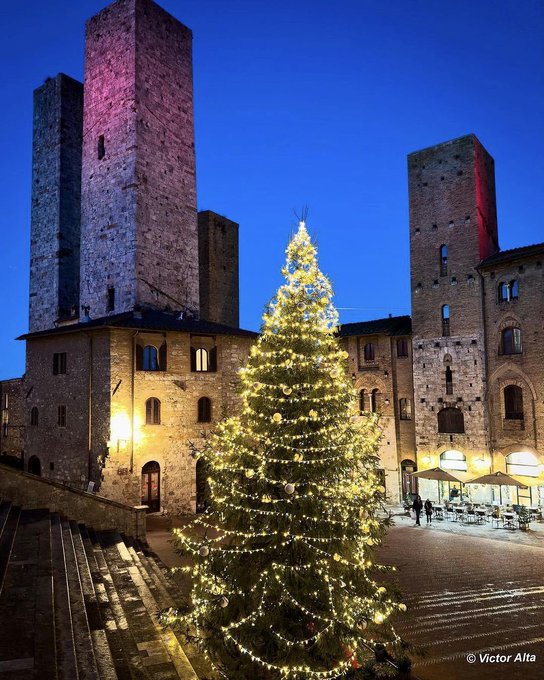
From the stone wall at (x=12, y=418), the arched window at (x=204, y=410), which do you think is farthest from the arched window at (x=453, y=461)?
the stone wall at (x=12, y=418)

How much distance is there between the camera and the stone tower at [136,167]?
2453 centimetres

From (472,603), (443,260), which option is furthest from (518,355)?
(472,603)

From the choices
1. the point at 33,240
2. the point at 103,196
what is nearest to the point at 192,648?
the point at 103,196

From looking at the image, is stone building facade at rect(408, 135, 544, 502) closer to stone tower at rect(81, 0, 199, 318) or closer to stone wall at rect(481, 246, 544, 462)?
stone wall at rect(481, 246, 544, 462)

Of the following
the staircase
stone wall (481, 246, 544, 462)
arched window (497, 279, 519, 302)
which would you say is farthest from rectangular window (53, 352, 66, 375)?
arched window (497, 279, 519, 302)

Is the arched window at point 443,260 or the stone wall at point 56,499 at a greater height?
the arched window at point 443,260

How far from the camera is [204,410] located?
22406mm

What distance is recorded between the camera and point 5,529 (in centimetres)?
1215

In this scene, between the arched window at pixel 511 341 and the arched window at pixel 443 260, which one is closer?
the arched window at pixel 511 341

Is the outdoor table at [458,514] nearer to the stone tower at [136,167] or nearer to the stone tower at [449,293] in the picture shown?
the stone tower at [449,293]

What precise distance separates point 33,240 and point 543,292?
27.8 m

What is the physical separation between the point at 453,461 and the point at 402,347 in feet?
21.3

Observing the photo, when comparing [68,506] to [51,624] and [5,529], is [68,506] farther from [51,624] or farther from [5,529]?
[51,624]

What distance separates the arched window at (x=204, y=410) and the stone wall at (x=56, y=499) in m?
7.51
